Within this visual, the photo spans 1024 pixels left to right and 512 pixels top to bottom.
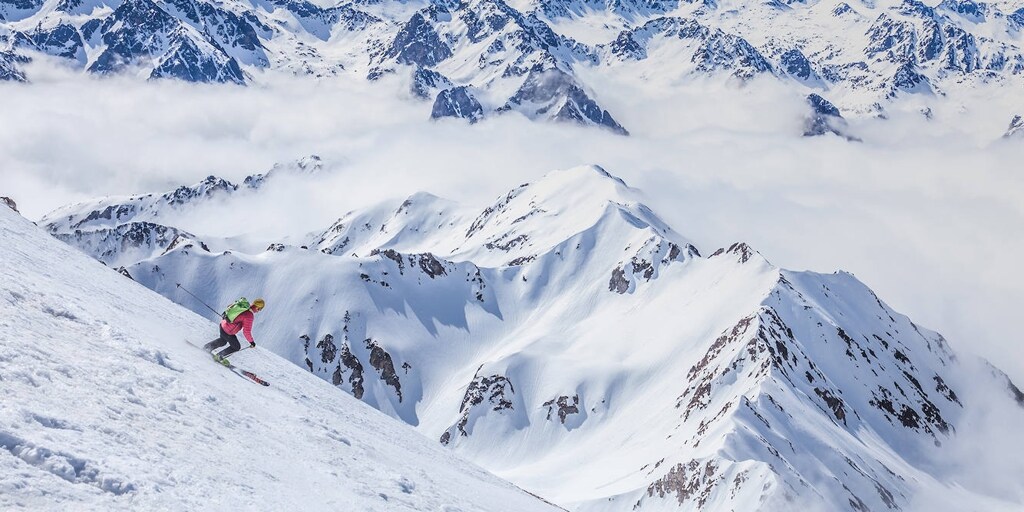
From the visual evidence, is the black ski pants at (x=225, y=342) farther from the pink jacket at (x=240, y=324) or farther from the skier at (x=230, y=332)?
the pink jacket at (x=240, y=324)

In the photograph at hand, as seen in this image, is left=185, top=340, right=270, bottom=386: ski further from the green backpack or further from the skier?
the green backpack

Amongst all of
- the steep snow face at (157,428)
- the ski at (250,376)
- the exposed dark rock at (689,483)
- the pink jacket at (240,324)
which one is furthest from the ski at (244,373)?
the exposed dark rock at (689,483)

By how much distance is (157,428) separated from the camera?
1795 centimetres

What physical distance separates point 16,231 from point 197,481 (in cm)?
2176

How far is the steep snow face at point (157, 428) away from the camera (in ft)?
48.2

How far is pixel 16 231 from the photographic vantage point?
32.7m

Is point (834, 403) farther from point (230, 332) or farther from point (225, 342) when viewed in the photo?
point (225, 342)

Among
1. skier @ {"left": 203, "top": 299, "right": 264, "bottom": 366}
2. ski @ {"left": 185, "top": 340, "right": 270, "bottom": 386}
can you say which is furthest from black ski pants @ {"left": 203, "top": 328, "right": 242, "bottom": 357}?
ski @ {"left": 185, "top": 340, "right": 270, "bottom": 386}

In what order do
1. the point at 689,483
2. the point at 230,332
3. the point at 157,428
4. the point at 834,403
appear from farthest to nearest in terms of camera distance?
the point at 834,403
the point at 689,483
the point at 230,332
the point at 157,428

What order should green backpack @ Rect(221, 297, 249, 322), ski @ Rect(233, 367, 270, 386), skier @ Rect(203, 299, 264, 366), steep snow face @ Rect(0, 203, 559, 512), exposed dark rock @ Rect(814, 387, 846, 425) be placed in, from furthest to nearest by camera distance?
exposed dark rock @ Rect(814, 387, 846, 425)
green backpack @ Rect(221, 297, 249, 322)
skier @ Rect(203, 299, 264, 366)
ski @ Rect(233, 367, 270, 386)
steep snow face @ Rect(0, 203, 559, 512)

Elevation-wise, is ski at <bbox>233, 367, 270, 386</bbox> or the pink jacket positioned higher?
the pink jacket

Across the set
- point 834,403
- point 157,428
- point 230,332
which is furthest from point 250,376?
point 834,403

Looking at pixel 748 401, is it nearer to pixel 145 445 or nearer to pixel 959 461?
pixel 959 461

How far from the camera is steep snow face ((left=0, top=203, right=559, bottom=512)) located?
14.7 m
